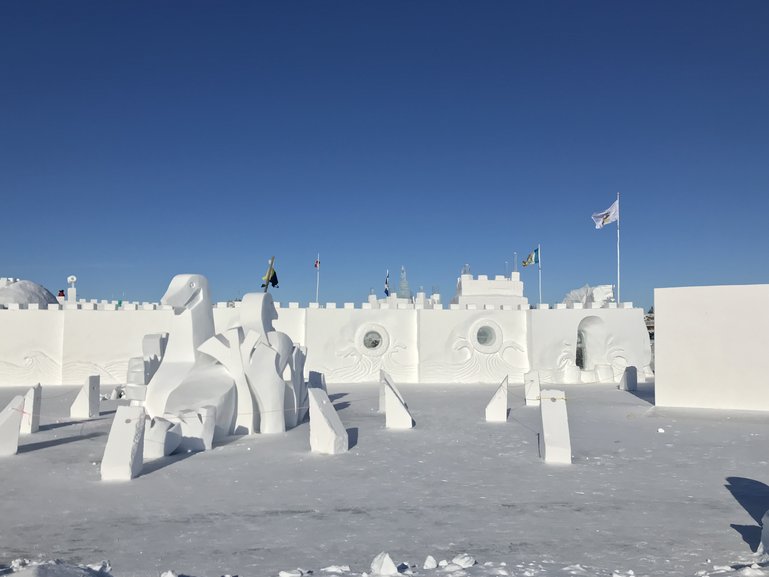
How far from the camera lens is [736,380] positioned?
52.7 feet

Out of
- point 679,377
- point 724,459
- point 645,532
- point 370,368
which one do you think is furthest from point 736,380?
point 370,368

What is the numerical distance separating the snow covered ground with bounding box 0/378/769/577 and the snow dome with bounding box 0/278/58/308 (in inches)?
1057

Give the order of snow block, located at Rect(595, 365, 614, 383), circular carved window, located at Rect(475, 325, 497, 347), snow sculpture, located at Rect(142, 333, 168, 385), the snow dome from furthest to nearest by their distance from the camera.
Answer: the snow dome → circular carved window, located at Rect(475, 325, 497, 347) → snow block, located at Rect(595, 365, 614, 383) → snow sculpture, located at Rect(142, 333, 168, 385)

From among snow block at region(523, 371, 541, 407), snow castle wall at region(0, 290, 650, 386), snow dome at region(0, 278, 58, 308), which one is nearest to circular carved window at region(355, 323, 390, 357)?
snow castle wall at region(0, 290, 650, 386)

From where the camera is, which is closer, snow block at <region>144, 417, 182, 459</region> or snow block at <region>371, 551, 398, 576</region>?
snow block at <region>371, 551, 398, 576</region>

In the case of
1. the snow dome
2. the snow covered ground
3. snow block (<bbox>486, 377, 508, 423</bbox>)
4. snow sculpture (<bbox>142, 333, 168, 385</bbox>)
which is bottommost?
the snow covered ground

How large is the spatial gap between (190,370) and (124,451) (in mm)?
3954

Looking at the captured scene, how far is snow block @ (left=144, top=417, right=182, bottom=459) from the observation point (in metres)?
10.0

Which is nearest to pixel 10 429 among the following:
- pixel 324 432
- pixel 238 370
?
pixel 238 370

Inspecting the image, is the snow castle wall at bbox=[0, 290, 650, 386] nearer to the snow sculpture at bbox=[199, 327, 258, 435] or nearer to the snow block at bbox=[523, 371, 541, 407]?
the snow block at bbox=[523, 371, 541, 407]

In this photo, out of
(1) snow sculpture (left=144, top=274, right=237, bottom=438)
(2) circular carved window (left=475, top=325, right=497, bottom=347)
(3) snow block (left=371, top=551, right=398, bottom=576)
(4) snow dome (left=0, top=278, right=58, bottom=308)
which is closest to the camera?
(3) snow block (left=371, top=551, right=398, bottom=576)

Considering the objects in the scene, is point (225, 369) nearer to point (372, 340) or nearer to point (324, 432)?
point (324, 432)

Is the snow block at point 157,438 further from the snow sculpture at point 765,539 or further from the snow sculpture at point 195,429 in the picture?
the snow sculpture at point 765,539

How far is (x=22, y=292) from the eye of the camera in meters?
36.7
